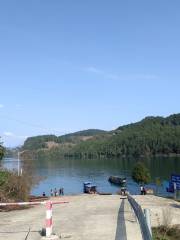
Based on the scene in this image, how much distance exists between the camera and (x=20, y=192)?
79.6 feet

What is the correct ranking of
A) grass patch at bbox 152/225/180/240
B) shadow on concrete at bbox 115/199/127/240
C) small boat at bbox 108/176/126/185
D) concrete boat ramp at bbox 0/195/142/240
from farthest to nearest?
small boat at bbox 108/176/126/185 → grass patch at bbox 152/225/180/240 → concrete boat ramp at bbox 0/195/142/240 → shadow on concrete at bbox 115/199/127/240

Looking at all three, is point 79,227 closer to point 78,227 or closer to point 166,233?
point 78,227

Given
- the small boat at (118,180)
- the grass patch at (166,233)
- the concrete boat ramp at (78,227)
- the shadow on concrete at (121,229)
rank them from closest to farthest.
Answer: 1. the shadow on concrete at (121,229)
2. the concrete boat ramp at (78,227)
3. the grass patch at (166,233)
4. the small boat at (118,180)

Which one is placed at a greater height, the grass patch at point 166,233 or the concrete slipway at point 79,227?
the concrete slipway at point 79,227

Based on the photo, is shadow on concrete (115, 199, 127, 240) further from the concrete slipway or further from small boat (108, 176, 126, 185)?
small boat (108, 176, 126, 185)

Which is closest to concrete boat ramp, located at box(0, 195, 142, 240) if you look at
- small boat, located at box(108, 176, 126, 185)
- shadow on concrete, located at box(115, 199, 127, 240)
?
shadow on concrete, located at box(115, 199, 127, 240)

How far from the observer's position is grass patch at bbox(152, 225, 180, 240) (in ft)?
40.0

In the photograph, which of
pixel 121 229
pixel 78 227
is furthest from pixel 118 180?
pixel 121 229

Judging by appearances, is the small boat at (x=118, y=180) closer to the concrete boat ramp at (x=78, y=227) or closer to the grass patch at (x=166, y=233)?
the concrete boat ramp at (x=78, y=227)

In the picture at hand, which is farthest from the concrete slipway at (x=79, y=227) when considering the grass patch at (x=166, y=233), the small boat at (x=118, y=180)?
the small boat at (x=118, y=180)

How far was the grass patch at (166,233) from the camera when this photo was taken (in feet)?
40.0

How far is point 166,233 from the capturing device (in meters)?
12.8

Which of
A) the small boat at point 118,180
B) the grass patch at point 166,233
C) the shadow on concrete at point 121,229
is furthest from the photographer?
the small boat at point 118,180

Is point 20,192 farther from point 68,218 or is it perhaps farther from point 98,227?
point 98,227
